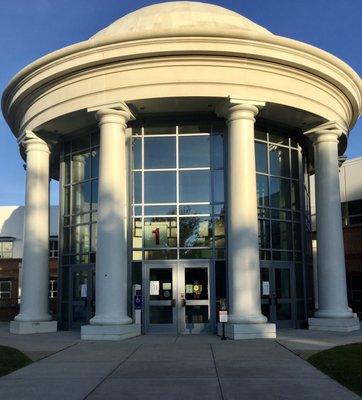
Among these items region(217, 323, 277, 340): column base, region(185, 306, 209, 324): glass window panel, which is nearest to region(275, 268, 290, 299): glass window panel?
region(185, 306, 209, 324): glass window panel

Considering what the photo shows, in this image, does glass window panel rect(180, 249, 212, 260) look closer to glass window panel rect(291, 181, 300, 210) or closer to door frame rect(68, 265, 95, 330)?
door frame rect(68, 265, 95, 330)

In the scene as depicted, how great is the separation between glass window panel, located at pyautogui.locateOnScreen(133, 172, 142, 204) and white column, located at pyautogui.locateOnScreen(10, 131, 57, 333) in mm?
3334

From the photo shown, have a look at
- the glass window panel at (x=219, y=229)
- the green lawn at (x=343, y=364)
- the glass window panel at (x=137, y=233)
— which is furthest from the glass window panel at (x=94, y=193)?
the green lawn at (x=343, y=364)

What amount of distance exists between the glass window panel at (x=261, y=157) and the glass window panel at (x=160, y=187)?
285 centimetres

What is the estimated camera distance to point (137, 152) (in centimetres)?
1869

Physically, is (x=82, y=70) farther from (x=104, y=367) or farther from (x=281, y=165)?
(x=104, y=367)

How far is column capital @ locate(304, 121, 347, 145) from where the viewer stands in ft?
62.4

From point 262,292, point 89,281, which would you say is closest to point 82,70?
point 89,281

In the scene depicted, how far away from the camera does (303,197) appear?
2056cm

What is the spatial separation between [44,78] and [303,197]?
9705 mm

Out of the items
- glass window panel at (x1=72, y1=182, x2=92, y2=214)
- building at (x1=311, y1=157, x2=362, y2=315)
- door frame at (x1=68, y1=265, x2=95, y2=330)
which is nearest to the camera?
door frame at (x1=68, y1=265, x2=95, y2=330)

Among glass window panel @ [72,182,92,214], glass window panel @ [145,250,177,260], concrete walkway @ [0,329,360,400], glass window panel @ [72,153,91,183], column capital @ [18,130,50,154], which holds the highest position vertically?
column capital @ [18,130,50,154]

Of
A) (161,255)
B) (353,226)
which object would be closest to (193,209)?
(161,255)

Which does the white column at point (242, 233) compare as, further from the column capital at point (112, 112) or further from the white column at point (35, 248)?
the white column at point (35, 248)
